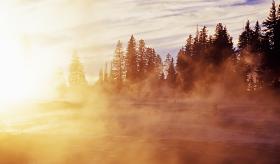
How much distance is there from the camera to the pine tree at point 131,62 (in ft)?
296

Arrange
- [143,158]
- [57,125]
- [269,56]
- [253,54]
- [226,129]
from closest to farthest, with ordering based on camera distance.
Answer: [143,158] < [226,129] < [57,125] < [269,56] < [253,54]

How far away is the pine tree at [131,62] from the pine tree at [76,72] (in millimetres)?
15770

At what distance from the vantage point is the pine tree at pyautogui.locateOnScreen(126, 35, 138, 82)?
9019cm

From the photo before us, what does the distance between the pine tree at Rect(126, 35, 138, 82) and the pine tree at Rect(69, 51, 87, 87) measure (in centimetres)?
1577

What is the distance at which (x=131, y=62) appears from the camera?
90.9 metres

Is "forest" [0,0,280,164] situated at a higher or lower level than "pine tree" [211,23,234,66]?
lower

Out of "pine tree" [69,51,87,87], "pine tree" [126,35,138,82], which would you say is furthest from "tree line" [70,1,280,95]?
"pine tree" [69,51,87,87]

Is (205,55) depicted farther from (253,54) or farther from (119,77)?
(119,77)

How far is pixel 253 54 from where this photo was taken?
61.1 m

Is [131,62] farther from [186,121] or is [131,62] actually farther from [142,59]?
[186,121]

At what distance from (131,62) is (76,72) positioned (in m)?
17.5

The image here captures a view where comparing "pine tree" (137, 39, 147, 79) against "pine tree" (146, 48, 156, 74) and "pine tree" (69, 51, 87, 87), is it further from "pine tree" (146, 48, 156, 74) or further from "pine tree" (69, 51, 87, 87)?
"pine tree" (69, 51, 87, 87)

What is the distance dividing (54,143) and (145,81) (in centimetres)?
6647

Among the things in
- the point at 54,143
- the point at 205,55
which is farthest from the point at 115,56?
the point at 54,143
